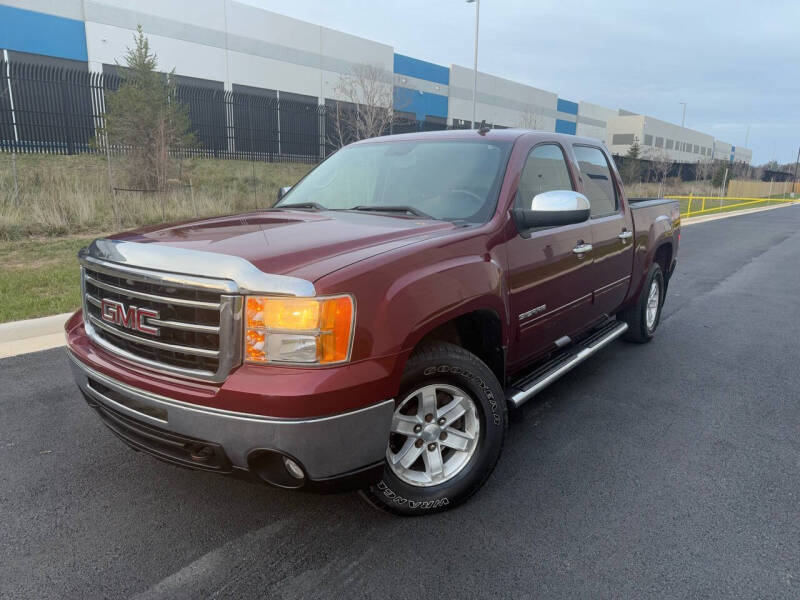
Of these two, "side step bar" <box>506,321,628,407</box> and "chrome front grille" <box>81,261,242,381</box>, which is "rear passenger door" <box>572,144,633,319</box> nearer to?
"side step bar" <box>506,321,628,407</box>

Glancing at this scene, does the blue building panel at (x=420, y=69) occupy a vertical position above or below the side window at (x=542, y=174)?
above

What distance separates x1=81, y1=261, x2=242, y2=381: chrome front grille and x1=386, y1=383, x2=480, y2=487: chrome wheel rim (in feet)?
2.71

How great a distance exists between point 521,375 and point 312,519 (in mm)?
1779

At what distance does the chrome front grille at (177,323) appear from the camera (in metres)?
2.17

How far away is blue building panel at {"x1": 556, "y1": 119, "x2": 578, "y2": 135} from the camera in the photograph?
195 ft

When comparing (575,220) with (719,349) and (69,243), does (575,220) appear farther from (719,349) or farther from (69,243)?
(69,243)

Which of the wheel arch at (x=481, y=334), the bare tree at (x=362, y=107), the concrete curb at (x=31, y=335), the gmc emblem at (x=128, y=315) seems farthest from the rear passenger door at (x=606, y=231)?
the bare tree at (x=362, y=107)

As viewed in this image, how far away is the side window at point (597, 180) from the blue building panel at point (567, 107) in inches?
2342

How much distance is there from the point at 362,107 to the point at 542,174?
25.0 meters

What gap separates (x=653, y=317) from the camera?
228 inches

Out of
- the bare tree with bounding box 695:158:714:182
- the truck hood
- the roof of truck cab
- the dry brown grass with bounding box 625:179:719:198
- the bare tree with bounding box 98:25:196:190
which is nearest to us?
the truck hood

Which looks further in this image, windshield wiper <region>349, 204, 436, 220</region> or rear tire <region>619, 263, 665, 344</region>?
rear tire <region>619, 263, 665, 344</region>

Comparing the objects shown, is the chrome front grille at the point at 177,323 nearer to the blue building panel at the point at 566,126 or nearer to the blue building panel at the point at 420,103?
the blue building panel at the point at 420,103

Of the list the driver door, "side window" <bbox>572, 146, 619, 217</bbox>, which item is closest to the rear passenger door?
"side window" <bbox>572, 146, 619, 217</bbox>
